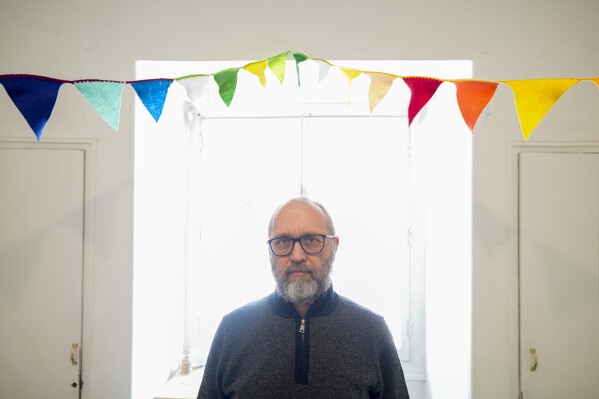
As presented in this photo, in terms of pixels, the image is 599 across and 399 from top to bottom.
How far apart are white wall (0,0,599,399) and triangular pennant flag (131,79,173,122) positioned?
1.28ft

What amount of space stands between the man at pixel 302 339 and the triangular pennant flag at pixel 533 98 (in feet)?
2.63

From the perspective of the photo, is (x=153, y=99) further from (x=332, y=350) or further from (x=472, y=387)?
(x=472, y=387)

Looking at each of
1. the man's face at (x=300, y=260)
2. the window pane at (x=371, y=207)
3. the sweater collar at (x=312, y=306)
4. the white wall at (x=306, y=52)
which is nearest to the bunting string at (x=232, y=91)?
the white wall at (x=306, y=52)

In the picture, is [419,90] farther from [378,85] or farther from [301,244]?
[301,244]

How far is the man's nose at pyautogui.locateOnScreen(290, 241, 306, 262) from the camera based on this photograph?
1.34 meters

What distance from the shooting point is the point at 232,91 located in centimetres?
143

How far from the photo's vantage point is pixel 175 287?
2195mm

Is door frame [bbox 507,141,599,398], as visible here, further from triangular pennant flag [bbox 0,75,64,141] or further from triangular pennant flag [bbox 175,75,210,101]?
triangular pennant flag [bbox 0,75,64,141]

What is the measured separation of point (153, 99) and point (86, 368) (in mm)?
1255

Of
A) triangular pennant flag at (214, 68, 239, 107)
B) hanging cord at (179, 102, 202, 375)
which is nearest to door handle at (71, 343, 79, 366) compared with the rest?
hanging cord at (179, 102, 202, 375)

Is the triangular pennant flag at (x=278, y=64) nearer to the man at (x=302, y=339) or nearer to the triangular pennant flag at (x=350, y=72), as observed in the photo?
the triangular pennant flag at (x=350, y=72)

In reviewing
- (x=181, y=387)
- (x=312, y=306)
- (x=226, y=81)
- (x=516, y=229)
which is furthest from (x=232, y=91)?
(x=181, y=387)

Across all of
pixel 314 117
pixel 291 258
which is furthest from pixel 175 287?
pixel 314 117

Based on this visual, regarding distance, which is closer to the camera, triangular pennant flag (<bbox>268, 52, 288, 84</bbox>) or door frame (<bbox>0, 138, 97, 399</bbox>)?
triangular pennant flag (<bbox>268, 52, 288, 84</bbox>)
